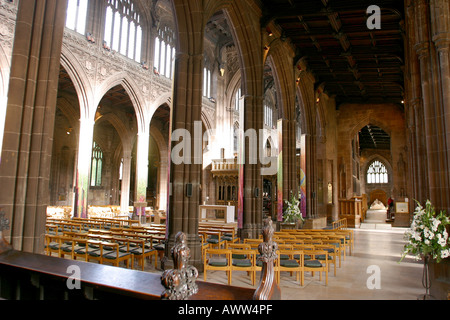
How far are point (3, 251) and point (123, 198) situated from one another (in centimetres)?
1921

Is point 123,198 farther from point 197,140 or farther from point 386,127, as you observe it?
point 386,127

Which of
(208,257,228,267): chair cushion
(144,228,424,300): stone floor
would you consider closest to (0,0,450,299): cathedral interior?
(208,257,228,267): chair cushion

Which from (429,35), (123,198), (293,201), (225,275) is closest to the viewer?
(429,35)

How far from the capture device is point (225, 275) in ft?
20.9

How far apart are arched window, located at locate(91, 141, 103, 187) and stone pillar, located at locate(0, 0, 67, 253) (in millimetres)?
22746

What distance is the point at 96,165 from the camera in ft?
87.5

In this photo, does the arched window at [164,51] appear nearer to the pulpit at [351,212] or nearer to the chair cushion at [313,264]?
the pulpit at [351,212]

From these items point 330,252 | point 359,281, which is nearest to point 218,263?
point 330,252

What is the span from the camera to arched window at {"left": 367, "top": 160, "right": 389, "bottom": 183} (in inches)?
1553

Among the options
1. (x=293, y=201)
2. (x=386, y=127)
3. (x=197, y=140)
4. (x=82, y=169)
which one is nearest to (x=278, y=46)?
(x=293, y=201)

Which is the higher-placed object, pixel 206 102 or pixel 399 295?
pixel 206 102

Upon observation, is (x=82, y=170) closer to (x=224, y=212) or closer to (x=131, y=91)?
(x=131, y=91)

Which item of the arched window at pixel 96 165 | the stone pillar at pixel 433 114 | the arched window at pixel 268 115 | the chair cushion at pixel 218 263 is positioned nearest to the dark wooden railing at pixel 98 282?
the chair cushion at pixel 218 263

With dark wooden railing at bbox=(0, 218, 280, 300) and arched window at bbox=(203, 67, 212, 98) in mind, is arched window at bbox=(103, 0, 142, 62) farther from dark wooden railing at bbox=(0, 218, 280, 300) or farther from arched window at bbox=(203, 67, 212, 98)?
dark wooden railing at bbox=(0, 218, 280, 300)
